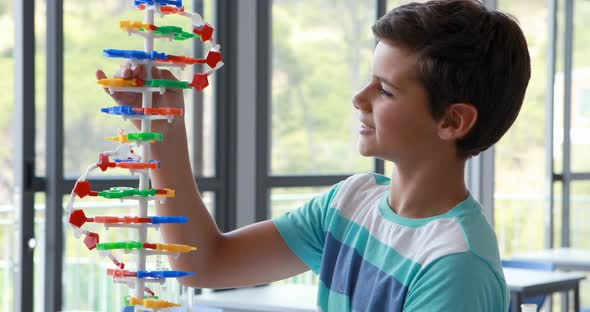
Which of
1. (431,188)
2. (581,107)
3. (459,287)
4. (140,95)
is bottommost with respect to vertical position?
(459,287)

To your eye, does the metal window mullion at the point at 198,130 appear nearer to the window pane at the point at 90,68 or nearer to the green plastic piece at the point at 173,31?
the window pane at the point at 90,68

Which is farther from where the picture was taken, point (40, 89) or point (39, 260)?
point (39, 260)

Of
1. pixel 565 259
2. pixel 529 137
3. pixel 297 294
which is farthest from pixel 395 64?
pixel 529 137

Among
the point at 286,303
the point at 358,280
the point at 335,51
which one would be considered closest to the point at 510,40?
the point at 358,280

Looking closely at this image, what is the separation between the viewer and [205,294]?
412cm

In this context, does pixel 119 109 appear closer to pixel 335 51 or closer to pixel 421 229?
pixel 421 229

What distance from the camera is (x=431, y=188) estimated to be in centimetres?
124

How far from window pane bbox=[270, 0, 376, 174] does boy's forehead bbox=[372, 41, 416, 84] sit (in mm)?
4112

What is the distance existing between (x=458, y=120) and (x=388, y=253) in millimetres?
186

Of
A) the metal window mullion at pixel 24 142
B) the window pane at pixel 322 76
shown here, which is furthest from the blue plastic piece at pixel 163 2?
the window pane at pixel 322 76

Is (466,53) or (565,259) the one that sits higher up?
(466,53)

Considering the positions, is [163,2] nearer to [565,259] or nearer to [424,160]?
[424,160]

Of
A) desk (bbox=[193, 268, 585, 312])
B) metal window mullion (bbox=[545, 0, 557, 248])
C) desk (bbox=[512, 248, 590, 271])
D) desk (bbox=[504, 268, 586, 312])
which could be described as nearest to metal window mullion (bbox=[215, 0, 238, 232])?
desk (bbox=[193, 268, 585, 312])

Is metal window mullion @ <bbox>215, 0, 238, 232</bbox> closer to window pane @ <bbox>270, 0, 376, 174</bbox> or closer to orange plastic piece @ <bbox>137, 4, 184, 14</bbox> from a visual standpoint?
window pane @ <bbox>270, 0, 376, 174</bbox>
